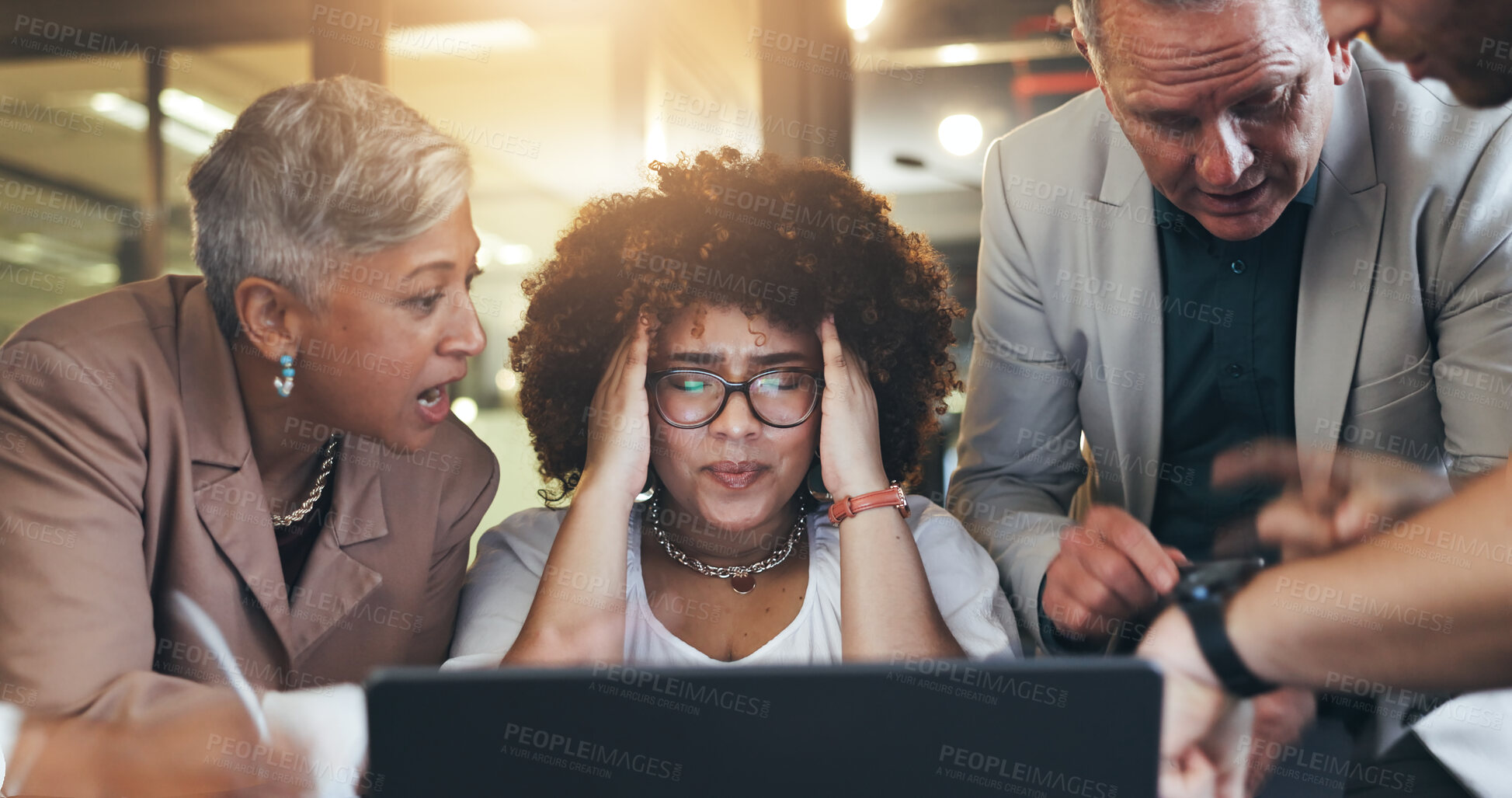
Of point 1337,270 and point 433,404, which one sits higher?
point 1337,270

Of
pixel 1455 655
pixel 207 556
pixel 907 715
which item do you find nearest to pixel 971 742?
pixel 907 715

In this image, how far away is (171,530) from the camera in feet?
4.67

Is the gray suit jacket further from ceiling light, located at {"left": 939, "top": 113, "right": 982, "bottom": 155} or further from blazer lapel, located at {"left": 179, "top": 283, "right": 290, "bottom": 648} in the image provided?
ceiling light, located at {"left": 939, "top": 113, "right": 982, "bottom": 155}

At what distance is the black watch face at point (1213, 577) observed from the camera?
1.29 metres

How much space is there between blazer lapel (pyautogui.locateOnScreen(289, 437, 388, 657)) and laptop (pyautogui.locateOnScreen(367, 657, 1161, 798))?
0.90 meters

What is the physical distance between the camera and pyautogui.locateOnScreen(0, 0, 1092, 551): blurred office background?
10.0 ft

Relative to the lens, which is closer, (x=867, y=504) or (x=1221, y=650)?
(x=1221, y=650)

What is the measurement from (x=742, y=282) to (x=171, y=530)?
37.0 inches

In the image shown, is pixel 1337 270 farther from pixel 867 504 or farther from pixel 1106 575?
pixel 867 504

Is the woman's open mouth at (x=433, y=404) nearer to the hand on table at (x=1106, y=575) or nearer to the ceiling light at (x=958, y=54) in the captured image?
the hand on table at (x=1106, y=575)

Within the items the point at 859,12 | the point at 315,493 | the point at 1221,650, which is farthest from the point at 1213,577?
the point at 859,12

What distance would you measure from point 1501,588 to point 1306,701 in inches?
14.7

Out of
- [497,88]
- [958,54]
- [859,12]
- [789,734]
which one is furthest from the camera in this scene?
[958,54]

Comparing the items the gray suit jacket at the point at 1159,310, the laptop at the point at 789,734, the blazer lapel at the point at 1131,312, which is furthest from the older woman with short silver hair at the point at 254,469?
the blazer lapel at the point at 1131,312
